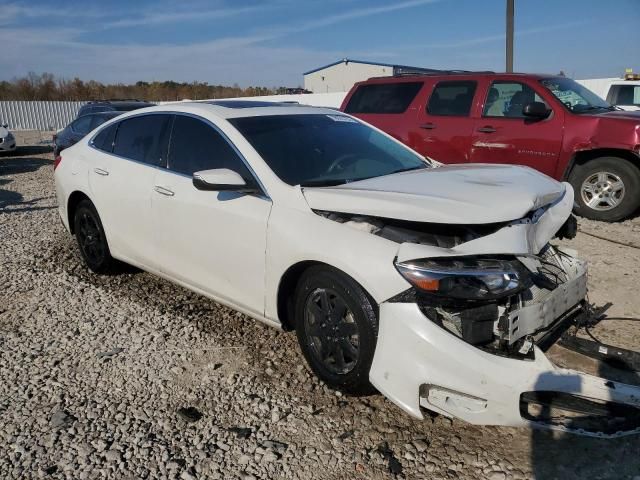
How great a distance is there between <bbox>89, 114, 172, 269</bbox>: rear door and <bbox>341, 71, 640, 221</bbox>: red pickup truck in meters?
4.28

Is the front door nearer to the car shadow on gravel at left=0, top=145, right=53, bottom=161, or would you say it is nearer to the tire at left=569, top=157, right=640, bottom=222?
the tire at left=569, top=157, right=640, bottom=222

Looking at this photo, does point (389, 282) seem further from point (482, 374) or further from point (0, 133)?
point (0, 133)

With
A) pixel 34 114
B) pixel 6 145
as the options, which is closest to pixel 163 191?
pixel 6 145

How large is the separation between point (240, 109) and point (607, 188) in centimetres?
501

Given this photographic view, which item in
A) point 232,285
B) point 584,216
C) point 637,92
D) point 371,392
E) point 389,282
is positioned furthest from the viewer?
point 637,92

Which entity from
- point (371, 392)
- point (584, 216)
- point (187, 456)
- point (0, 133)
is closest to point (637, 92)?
point (584, 216)

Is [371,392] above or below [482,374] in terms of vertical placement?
below

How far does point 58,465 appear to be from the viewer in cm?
258

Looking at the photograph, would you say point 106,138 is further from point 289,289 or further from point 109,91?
point 109,91

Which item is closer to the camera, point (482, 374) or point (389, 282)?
point (482, 374)

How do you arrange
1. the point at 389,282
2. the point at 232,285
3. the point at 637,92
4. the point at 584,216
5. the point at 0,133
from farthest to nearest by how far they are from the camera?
the point at 0,133 → the point at 637,92 → the point at 584,216 → the point at 232,285 → the point at 389,282

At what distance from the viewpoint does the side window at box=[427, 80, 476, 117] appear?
7430 millimetres

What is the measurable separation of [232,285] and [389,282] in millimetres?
1279

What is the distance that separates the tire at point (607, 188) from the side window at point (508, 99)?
1.06 metres
